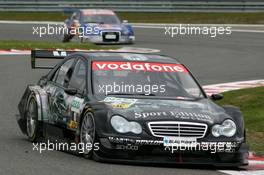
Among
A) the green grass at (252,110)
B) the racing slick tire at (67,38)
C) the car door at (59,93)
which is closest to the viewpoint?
the car door at (59,93)

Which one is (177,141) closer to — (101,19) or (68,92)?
(68,92)

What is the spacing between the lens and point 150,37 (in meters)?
35.6

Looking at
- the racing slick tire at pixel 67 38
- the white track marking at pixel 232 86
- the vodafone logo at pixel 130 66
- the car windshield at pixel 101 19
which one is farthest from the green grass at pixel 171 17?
the vodafone logo at pixel 130 66

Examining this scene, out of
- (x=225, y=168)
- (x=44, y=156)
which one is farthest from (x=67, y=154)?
(x=225, y=168)

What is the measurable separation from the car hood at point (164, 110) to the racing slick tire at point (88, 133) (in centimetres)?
25

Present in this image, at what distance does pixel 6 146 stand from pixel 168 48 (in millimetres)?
19440

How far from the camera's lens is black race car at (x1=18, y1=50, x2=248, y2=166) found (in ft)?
30.9

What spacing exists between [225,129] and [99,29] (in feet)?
74.5

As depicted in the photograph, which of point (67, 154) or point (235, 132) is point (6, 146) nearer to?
point (67, 154)

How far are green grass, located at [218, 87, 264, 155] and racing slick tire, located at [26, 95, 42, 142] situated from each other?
2550 millimetres

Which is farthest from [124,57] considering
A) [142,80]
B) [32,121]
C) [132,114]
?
[132,114]

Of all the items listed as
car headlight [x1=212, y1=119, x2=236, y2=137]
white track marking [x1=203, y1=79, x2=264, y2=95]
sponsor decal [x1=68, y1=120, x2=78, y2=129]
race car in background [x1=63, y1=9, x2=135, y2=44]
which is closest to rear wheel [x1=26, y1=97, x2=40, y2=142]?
sponsor decal [x1=68, y1=120, x2=78, y2=129]

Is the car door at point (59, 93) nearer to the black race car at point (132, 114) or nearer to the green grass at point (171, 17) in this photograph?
the black race car at point (132, 114)

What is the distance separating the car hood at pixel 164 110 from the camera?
950 cm
